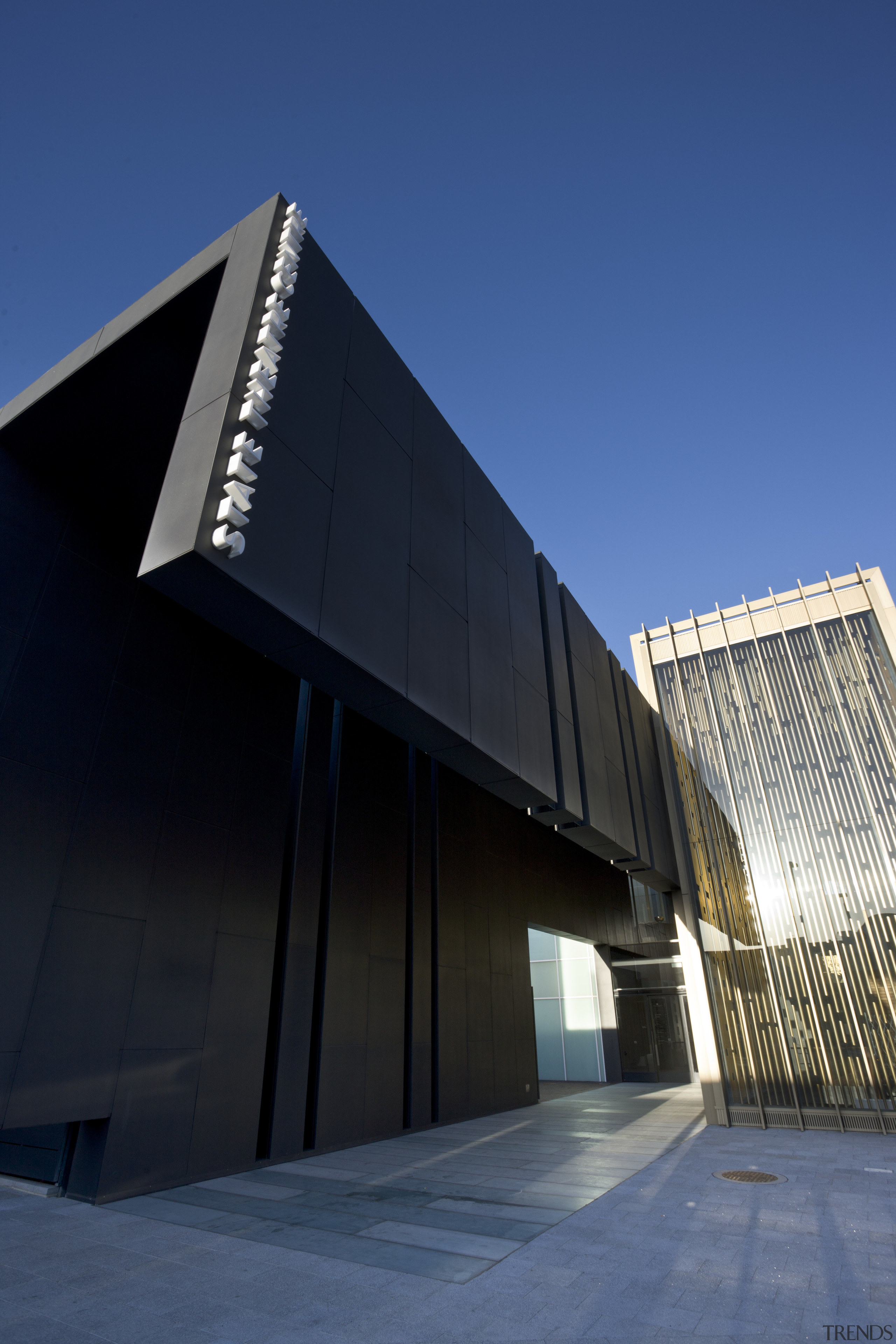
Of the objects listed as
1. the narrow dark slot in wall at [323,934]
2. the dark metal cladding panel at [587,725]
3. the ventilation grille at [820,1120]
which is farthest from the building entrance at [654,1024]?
the narrow dark slot in wall at [323,934]

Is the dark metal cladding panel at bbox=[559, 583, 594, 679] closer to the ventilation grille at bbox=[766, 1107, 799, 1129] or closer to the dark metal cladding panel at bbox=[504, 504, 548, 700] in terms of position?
the dark metal cladding panel at bbox=[504, 504, 548, 700]

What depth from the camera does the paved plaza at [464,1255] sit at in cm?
447

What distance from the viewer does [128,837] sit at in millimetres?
8234

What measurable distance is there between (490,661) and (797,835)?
27.8ft

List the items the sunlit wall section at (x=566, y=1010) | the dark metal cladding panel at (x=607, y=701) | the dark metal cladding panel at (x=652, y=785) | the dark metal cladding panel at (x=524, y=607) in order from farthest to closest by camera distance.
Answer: the sunlit wall section at (x=566, y=1010)
the dark metal cladding panel at (x=652, y=785)
the dark metal cladding panel at (x=607, y=701)
the dark metal cladding panel at (x=524, y=607)

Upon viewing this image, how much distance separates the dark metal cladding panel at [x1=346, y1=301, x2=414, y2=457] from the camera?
27.6ft

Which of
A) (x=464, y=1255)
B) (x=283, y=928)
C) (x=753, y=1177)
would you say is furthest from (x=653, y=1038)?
(x=464, y=1255)

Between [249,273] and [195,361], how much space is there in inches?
75.5

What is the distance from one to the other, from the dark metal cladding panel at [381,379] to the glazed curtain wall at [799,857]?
1074cm

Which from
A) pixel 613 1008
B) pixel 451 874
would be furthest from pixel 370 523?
pixel 613 1008

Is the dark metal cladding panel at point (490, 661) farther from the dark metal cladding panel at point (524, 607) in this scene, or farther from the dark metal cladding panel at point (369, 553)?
the dark metal cladding panel at point (369, 553)

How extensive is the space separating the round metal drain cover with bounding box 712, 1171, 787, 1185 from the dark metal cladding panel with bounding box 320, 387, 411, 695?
7627mm

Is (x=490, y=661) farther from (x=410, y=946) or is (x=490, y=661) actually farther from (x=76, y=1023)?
(x=76, y=1023)

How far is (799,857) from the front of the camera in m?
13.7
